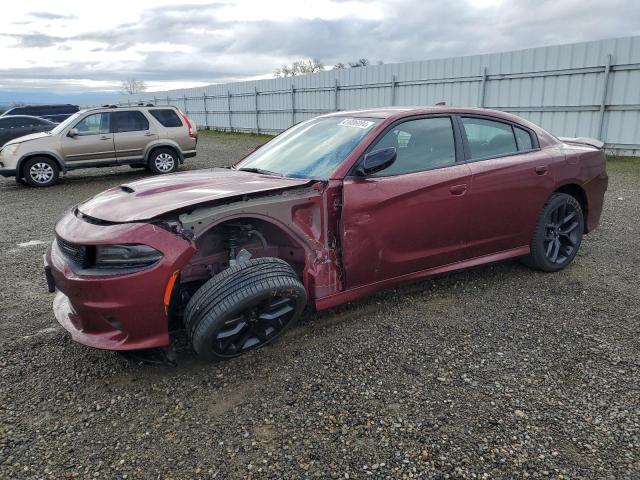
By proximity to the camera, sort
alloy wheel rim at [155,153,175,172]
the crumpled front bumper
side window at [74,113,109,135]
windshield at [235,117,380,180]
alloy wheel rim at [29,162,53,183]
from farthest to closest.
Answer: alloy wheel rim at [155,153,175,172] < side window at [74,113,109,135] < alloy wheel rim at [29,162,53,183] < windshield at [235,117,380,180] < the crumpled front bumper

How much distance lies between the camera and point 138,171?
13055 mm

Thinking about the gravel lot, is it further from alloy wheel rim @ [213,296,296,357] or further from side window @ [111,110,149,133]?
side window @ [111,110,149,133]

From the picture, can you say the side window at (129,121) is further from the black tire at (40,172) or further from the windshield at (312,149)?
the windshield at (312,149)

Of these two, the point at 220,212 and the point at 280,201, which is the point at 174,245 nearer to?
the point at 220,212

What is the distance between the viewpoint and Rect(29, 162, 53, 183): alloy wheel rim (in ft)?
34.9

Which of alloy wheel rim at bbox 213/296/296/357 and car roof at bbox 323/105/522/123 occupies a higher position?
car roof at bbox 323/105/522/123

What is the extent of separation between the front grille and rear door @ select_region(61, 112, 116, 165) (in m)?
8.80

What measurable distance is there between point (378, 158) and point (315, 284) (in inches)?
37.5

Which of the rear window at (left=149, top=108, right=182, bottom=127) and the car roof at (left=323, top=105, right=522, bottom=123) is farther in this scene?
the rear window at (left=149, top=108, right=182, bottom=127)

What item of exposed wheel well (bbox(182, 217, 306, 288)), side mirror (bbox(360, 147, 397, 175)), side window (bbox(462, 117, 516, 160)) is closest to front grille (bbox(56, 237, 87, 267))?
exposed wheel well (bbox(182, 217, 306, 288))

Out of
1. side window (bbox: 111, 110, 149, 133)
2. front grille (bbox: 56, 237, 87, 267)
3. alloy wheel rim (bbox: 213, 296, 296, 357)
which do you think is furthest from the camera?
side window (bbox: 111, 110, 149, 133)

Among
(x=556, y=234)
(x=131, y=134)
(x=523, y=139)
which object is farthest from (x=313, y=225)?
(x=131, y=134)

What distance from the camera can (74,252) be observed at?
112 inches

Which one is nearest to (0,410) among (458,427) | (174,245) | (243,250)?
(174,245)
